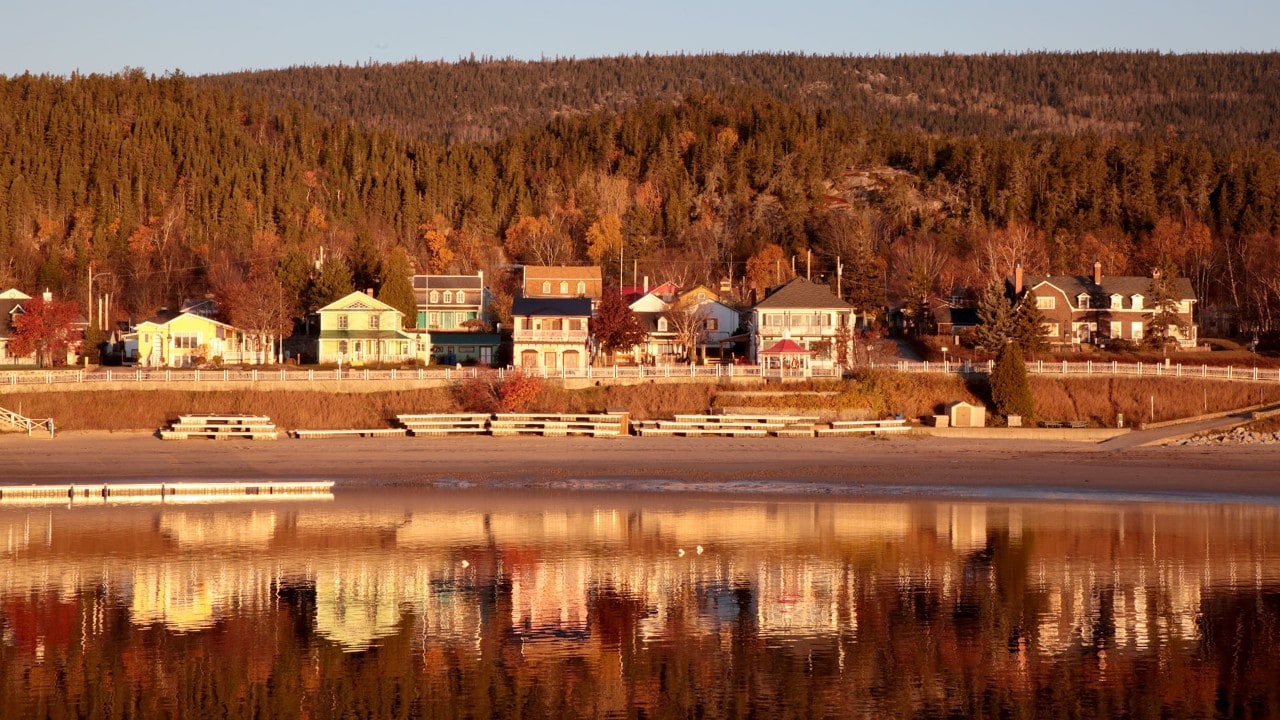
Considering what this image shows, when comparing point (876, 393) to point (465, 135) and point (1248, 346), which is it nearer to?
point (1248, 346)

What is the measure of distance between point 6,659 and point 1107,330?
71.4m

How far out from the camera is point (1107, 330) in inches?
3241

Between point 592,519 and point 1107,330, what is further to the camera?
point 1107,330

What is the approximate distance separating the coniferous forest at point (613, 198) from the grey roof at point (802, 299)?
48.3 ft

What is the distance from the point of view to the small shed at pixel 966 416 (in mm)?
55431

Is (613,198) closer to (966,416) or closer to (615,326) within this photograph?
(615,326)

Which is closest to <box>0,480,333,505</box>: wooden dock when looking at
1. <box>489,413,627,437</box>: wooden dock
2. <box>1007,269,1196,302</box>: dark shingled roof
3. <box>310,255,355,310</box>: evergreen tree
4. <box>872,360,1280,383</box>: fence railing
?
<box>489,413,627,437</box>: wooden dock

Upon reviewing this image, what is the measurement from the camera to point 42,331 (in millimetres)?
72000

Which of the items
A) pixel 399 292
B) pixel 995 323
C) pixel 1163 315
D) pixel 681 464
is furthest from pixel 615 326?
pixel 1163 315

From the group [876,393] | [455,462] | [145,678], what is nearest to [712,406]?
[876,393]

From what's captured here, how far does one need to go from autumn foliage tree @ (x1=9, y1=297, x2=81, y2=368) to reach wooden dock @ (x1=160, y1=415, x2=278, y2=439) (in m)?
23.0

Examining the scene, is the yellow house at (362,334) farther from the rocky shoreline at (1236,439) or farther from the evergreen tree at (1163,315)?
the rocky shoreline at (1236,439)

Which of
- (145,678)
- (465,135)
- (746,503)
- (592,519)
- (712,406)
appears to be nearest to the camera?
(145,678)

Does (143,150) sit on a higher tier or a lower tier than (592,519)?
higher
